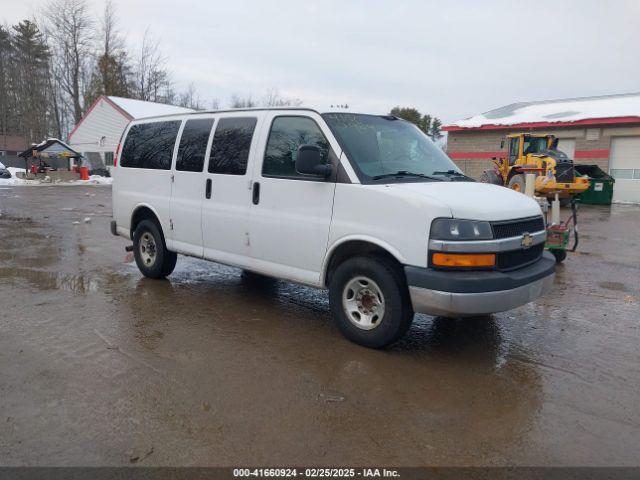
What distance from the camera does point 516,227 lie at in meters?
4.32

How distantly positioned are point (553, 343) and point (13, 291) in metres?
6.22

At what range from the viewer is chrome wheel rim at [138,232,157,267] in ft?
22.4

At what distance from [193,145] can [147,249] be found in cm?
176

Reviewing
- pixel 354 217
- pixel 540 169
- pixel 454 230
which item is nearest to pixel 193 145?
pixel 354 217

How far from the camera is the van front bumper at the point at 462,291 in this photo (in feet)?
12.8

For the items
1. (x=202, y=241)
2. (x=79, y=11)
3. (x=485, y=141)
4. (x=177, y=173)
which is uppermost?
(x=79, y=11)

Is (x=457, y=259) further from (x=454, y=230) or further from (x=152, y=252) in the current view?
(x=152, y=252)

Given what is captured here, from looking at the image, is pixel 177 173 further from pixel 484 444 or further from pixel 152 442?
pixel 484 444

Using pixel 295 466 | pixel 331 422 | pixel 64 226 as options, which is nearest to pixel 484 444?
pixel 331 422

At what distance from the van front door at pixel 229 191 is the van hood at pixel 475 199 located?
1.78m

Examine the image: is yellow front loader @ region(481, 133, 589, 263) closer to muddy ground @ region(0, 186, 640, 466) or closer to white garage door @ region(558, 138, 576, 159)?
white garage door @ region(558, 138, 576, 159)

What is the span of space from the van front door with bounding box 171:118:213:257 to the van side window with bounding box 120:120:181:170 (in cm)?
26

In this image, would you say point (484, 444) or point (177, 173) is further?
point (177, 173)

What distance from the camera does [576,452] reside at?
298 cm
